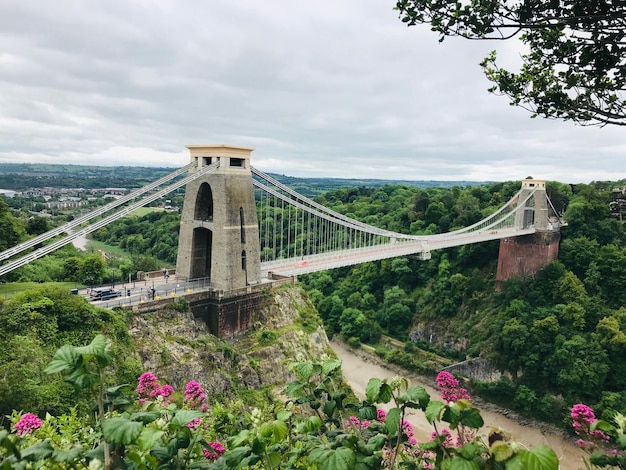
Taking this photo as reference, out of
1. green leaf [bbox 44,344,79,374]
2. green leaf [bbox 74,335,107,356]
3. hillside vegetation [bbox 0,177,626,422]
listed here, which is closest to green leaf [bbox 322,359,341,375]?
green leaf [bbox 74,335,107,356]

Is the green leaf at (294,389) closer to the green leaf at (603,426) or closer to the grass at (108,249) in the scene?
the green leaf at (603,426)

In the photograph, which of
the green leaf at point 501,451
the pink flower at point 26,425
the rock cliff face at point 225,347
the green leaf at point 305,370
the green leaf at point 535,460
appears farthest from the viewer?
the rock cliff face at point 225,347

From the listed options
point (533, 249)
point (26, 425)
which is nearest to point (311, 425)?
point (26, 425)

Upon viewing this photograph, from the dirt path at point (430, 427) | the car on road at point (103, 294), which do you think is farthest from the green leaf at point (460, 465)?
the car on road at point (103, 294)

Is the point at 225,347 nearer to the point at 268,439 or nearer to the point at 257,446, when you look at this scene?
the point at 268,439

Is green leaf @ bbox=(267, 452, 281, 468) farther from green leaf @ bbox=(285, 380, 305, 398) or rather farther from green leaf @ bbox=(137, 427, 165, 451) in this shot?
green leaf @ bbox=(137, 427, 165, 451)

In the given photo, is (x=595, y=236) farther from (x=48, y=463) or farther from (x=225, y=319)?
(x=48, y=463)
